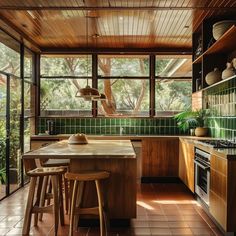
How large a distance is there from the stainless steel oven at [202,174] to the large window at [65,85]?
3.04 metres

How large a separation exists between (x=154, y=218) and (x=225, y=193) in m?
1.14

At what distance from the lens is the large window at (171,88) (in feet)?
22.7

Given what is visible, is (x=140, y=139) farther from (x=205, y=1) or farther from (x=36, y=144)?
(x=205, y=1)

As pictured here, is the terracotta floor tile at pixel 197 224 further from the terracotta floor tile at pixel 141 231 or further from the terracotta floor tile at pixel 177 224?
the terracotta floor tile at pixel 141 231

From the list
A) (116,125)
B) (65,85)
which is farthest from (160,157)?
(65,85)

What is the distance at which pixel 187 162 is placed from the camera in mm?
5273

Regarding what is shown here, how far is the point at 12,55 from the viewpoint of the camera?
17.9 feet

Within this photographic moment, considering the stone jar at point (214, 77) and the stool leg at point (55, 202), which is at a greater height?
the stone jar at point (214, 77)

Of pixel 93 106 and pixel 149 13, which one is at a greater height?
pixel 149 13

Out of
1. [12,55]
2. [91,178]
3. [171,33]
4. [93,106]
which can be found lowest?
[91,178]

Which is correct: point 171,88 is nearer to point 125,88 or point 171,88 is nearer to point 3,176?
point 125,88

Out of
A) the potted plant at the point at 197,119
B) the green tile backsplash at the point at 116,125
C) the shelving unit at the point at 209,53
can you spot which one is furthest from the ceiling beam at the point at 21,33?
the potted plant at the point at 197,119

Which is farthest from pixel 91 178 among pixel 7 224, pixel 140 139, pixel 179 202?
pixel 140 139

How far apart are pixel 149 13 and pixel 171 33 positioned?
46.4 inches
